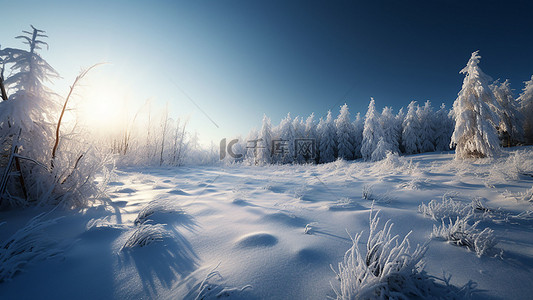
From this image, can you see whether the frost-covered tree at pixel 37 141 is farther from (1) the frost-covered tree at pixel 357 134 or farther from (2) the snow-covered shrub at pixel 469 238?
(1) the frost-covered tree at pixel 357 134

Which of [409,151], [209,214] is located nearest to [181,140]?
[209,214]

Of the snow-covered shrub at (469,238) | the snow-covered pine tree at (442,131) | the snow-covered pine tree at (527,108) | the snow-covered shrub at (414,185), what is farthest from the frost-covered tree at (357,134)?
the snow-covered shrub at (469,238)

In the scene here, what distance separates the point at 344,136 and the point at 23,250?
31.0 metres

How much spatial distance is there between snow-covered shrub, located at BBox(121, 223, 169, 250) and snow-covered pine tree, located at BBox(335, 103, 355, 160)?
96.1 feet

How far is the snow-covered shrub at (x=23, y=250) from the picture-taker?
1299 millimetres

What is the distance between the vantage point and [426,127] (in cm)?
3041

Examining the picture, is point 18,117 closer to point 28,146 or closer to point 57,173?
point 28,146

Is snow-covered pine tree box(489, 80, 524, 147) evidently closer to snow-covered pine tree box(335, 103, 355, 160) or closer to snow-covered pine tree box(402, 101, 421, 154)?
snow-covered pine tree box(402, 101, 421, 154)

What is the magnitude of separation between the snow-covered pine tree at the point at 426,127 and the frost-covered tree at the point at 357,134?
9.40 m

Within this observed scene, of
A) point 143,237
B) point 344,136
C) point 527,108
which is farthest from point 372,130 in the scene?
point 143,237

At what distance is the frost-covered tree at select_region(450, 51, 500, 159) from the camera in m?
8.61

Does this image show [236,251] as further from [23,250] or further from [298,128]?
[298,128]

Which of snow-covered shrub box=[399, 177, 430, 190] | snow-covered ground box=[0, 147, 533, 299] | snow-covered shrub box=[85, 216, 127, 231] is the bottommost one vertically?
snow-covered ground box=[0, 147, 533, 299]

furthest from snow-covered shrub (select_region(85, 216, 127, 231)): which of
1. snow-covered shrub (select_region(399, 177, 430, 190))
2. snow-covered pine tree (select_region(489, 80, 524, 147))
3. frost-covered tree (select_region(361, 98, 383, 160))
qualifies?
snow-covered pine tree (select_region(489, 80, 524, 147))
